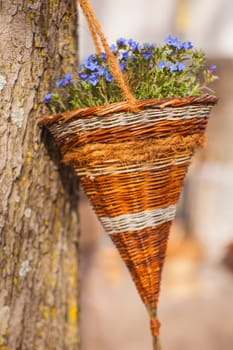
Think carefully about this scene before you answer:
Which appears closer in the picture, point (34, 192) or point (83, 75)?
point (83, 75)

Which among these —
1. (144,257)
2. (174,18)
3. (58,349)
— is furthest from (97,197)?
(174,18)

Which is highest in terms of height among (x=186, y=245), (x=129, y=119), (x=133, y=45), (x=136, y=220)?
(x=186, y=245)

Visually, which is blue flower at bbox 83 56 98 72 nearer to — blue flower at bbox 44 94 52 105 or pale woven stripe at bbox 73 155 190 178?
blue flower at bbox 44 94 52 105

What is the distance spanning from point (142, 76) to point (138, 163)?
231 mm

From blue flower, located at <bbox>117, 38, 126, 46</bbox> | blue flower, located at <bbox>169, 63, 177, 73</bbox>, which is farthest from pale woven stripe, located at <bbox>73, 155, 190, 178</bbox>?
blue flower, located at <bbox>117, 38, 126, 46</bbox>

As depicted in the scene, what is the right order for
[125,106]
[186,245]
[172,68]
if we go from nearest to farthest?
[125,106]
[172,68]
[186,245]

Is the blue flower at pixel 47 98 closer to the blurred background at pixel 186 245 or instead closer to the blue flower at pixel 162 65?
the blue flower at pixel 162 65

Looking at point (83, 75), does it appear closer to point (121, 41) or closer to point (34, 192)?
point (121, 41)

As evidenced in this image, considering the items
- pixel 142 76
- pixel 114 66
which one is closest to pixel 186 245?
pixel 142 76

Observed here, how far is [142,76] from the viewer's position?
1.29 metres

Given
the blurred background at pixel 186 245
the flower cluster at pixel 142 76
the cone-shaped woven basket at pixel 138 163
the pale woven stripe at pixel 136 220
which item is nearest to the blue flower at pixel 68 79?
the flower cluster at pixel 142 76

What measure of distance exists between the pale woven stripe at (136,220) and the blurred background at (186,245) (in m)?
1.86

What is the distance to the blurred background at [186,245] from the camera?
3.57 m

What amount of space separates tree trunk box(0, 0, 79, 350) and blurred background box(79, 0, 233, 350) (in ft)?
5.05
